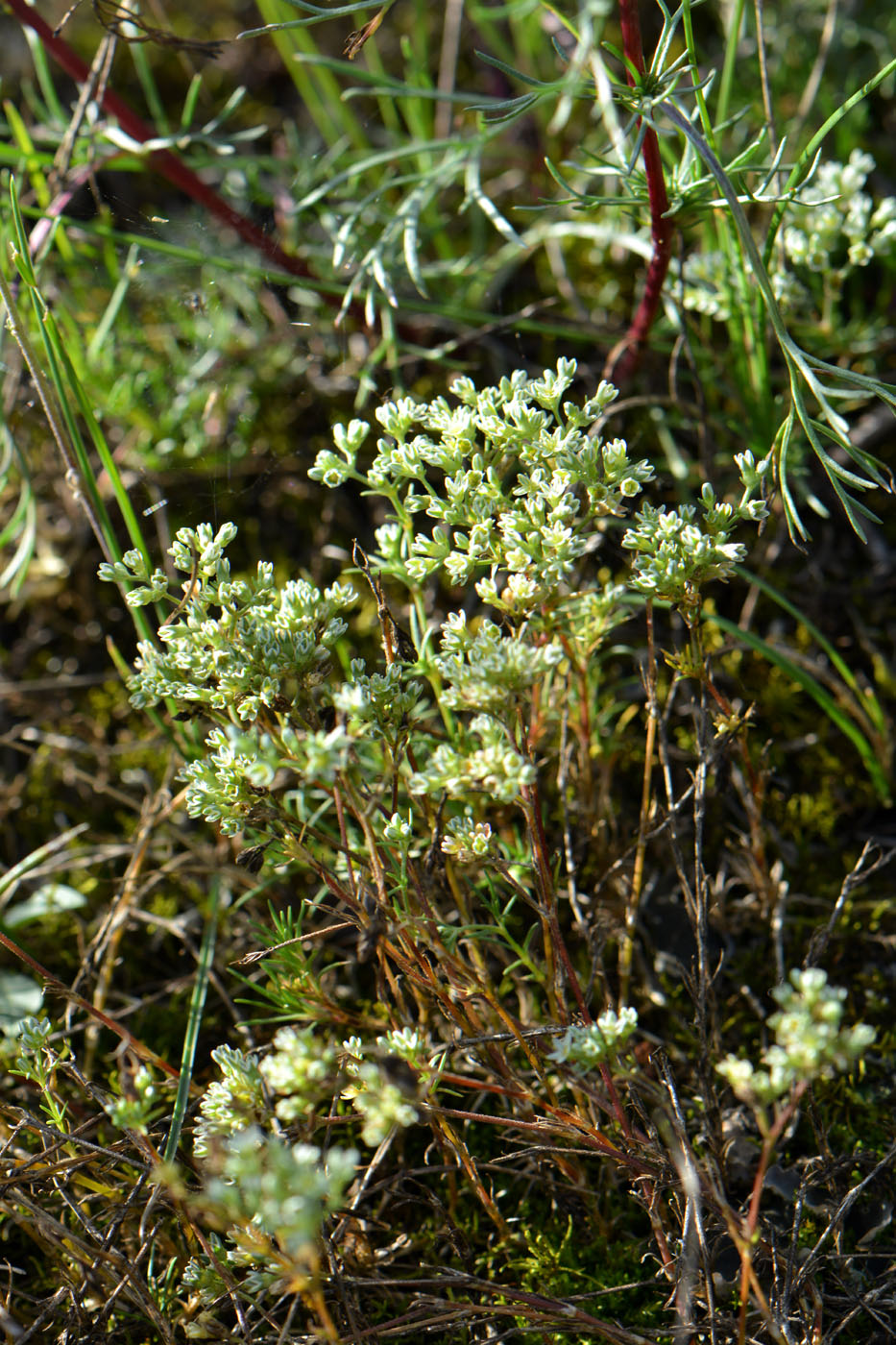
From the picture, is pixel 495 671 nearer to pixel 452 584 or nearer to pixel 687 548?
pixel 452 584

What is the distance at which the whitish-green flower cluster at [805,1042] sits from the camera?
979 mm

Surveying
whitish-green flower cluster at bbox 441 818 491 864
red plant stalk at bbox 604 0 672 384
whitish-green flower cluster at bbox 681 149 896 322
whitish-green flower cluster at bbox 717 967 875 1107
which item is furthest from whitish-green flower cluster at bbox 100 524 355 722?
whitish-green flower cluster at bbox 681 149 896 322

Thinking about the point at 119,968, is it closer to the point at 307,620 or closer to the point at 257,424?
the point at 307,620

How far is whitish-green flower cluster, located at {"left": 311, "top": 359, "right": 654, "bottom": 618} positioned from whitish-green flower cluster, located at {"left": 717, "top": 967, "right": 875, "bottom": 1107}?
0.57 m

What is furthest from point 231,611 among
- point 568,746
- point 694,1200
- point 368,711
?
point 694,1200

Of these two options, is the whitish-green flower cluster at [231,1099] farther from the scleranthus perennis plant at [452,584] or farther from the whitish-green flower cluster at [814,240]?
the whitish-green flower cluster at [814,240]

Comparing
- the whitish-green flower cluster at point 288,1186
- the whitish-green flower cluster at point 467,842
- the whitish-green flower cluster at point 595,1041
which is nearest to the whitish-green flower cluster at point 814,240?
the whitish-green flower cluster at point 467,842

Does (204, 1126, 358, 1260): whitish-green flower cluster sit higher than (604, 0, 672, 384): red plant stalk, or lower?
lower

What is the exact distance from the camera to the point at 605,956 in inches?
74.5

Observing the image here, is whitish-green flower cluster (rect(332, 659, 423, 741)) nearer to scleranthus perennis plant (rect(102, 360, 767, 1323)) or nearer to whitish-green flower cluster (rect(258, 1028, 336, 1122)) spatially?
scleranthus perennis plant (rect(102, 360, 767, 1323))

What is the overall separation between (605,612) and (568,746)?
343mm

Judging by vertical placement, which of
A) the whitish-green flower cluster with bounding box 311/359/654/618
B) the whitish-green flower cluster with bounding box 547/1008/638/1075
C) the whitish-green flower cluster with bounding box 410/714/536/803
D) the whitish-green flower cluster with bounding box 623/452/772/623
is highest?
the whitish-green flower cluster with bounding box 311/359/654/618

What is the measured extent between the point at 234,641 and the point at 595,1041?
0.70 meters

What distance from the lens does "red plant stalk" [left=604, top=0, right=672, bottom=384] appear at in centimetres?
160
